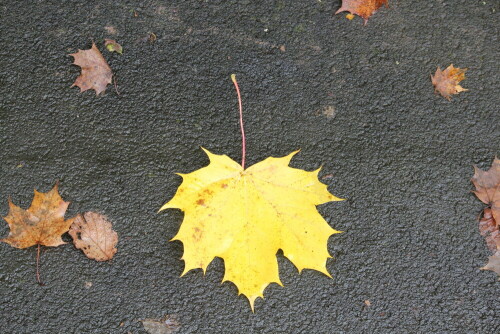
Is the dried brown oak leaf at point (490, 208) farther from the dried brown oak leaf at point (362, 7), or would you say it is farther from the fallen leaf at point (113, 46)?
the fallen leaf at point (113, 46)

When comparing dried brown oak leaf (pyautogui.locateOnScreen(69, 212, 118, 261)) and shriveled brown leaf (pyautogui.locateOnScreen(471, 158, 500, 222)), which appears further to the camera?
shriveled brown leaf (pyautogui.locateOnScreen(471, 158, 500, 222))

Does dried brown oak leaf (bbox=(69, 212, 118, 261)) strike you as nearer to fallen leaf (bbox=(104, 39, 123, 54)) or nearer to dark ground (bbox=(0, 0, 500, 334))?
dark ground (bbox=(0, 0, 500, 334))

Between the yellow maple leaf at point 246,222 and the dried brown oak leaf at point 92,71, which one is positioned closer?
the yellow maple leaf at point 246,222

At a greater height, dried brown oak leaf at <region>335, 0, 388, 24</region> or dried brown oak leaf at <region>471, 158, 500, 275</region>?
dried brown oak leaf at <region>335, 0, 388, 24</region>

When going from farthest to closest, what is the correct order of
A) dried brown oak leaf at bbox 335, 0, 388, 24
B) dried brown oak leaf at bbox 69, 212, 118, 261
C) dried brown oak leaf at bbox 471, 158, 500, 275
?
dried brown oak leaf at bbox 335, 0, 388, 24
dried brown oak leaf at bbox 471, 158, 500, 275
dried brown oak leaf at bbox 69, 212, 118, 261

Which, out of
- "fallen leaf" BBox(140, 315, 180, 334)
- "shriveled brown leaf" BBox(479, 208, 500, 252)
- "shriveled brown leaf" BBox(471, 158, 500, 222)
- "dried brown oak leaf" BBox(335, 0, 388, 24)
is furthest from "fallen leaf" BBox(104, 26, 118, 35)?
"shriveled brown leaf" BBox(479, 208, 500, 252)

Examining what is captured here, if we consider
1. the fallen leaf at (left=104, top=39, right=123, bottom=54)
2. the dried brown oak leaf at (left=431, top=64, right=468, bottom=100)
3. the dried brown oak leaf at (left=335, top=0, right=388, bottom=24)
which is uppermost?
the dried brown oak leaf at (left=335, top=0, right=388, bottom=24)

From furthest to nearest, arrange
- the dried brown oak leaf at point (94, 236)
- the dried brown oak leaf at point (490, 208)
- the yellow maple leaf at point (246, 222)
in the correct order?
the dried brown oak leaf at point (490, 208), the dried brown oak leaf at point (94, 236), the yellow maple leaf at point (246, 222)

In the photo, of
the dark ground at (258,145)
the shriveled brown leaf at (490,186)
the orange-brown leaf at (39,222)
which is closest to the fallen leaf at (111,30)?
the dark ground at (258,145)
